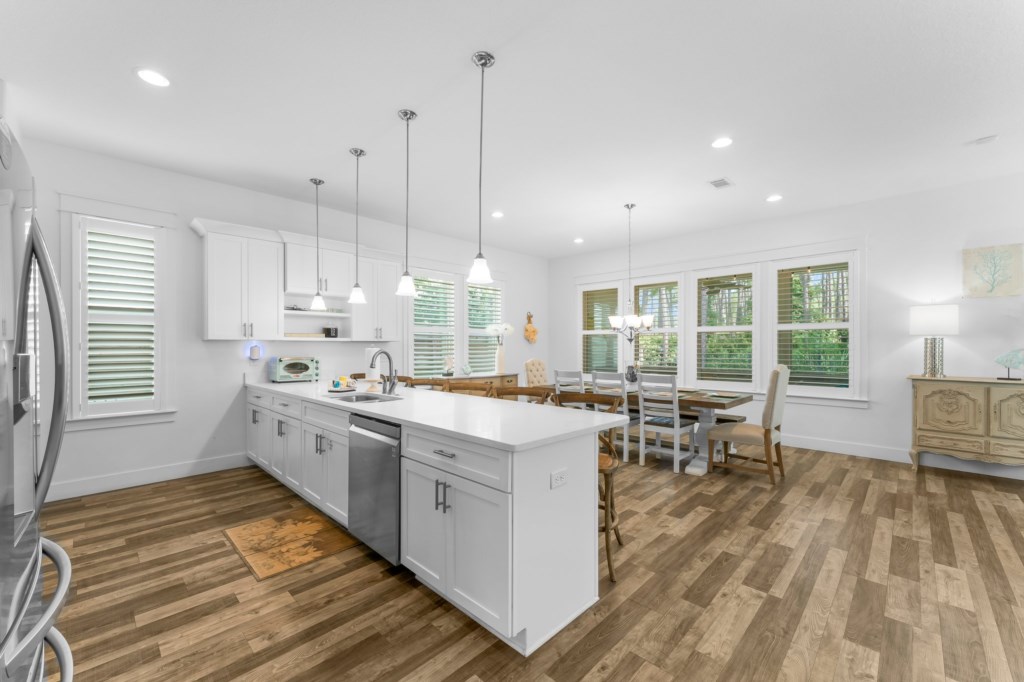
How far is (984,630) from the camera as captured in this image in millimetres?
1975

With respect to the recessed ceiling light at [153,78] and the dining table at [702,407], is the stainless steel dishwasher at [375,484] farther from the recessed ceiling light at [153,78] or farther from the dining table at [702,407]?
the dining table at [702,407]

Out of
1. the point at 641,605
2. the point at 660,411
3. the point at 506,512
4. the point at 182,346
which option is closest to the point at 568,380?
the point at 660,411

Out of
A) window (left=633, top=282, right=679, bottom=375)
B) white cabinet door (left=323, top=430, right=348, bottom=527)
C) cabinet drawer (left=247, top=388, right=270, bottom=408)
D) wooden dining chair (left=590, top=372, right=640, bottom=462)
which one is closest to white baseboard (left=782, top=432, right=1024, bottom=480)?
window (left=633, top=282, right=679, bottom=375)

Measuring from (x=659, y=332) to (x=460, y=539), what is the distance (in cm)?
528

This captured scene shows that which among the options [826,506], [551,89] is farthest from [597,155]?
[826,506]

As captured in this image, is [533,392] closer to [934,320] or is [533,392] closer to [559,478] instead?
[559,478]

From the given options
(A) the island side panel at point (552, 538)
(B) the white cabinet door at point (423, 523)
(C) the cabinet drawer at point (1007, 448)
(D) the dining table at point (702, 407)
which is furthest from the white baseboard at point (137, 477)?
(C) the cabinet drawer at point (1007, 448)

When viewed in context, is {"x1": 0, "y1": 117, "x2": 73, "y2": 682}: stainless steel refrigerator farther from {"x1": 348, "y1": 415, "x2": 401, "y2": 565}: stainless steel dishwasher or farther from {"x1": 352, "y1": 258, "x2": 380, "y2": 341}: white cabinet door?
{"x1": 352, "y1": 258, "x2": 380, "y2": 341}: white cabinet door

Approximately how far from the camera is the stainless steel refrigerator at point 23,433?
743mm

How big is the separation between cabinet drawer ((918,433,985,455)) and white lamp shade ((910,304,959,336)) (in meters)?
0.97

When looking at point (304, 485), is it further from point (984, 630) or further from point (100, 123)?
point (984, 630)

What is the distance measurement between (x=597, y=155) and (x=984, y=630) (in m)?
3.58

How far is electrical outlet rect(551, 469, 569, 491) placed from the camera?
1947 mm

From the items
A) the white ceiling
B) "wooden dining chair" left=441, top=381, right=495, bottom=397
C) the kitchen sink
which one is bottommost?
the kitchen sink
